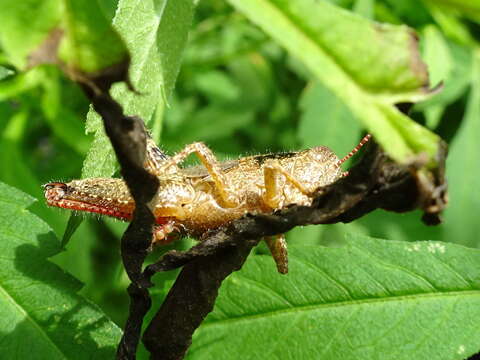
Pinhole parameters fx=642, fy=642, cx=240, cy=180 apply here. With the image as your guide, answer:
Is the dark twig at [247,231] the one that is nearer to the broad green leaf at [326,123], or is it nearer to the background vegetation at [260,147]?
the background vegetation at [260,147]

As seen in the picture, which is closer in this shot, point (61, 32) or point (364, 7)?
point (61, 32)

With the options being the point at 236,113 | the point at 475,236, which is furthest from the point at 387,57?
the point at 236,113

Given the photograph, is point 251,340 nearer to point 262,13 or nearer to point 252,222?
point 252,222

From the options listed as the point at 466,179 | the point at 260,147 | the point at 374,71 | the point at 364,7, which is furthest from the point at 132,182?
the point at 260,147

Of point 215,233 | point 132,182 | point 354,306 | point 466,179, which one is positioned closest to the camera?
point 132,182

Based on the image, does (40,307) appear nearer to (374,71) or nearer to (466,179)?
(374,71)

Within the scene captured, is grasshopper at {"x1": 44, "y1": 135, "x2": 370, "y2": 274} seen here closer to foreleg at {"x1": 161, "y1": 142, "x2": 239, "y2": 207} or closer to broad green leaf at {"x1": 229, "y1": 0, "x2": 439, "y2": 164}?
foreleg at {"x1": 161, "y1": 142, "x2": 239, "y2": 207}
